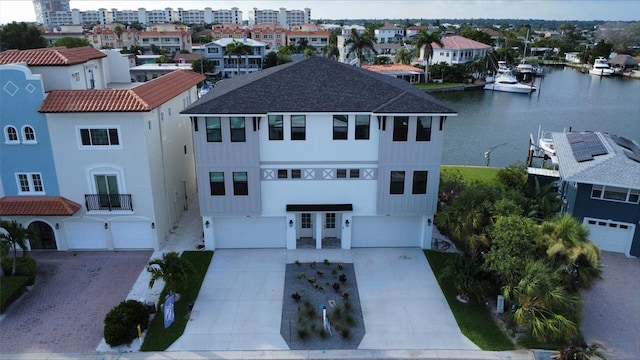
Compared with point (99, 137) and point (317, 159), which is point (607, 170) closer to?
point (317, 159)

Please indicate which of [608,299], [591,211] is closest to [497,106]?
[591,211]

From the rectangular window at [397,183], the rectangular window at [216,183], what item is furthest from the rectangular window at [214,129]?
the rectangular window at [397,183]

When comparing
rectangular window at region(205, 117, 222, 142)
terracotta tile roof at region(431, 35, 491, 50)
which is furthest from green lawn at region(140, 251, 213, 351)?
terracotta tile roof at region(431, 35, 491, 50)

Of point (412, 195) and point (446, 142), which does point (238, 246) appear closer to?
point (412, 195)

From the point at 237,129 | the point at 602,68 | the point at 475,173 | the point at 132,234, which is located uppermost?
the point at 237,129

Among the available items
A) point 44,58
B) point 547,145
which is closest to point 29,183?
point 44,58
